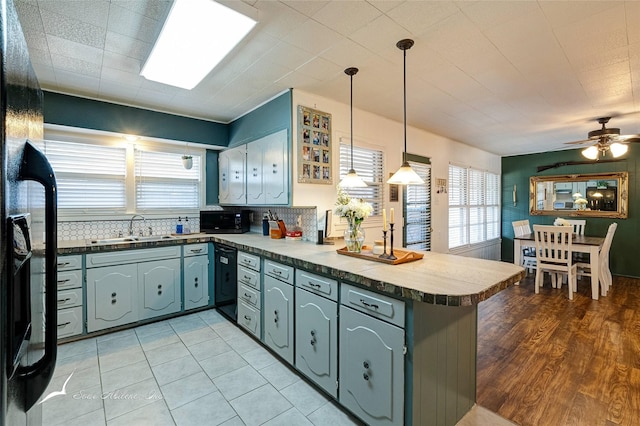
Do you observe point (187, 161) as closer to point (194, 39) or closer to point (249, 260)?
point (249, 260)

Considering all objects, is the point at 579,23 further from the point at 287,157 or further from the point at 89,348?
the point at 89,348

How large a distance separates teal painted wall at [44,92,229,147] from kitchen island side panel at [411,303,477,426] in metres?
3.55

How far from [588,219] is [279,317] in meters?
6.64

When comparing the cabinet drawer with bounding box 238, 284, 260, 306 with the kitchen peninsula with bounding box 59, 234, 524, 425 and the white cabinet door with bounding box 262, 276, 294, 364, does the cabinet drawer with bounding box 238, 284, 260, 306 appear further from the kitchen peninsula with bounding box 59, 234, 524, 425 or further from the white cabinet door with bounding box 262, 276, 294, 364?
the kitchen peninsula with bounding box 59, 234, 524, 425

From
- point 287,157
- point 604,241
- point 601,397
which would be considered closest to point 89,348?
point 287,157

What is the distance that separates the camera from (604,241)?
443 centimetres

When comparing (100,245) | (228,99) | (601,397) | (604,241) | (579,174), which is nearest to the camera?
(601,397)

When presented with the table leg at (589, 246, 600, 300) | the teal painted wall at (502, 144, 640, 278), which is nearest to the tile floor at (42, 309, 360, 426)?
the table leg at (589, 246, 600, 300)

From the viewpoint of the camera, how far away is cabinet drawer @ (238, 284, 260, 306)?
2.75 metres

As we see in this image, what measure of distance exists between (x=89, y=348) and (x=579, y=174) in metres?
8.26

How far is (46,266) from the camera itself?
822 mm

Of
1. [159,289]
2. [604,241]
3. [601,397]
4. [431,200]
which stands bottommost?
[601,397]

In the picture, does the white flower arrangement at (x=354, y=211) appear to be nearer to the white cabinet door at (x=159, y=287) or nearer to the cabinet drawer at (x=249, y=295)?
the cabinet drawer at (x=249, y=295)

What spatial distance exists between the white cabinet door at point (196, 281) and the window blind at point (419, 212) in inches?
108
